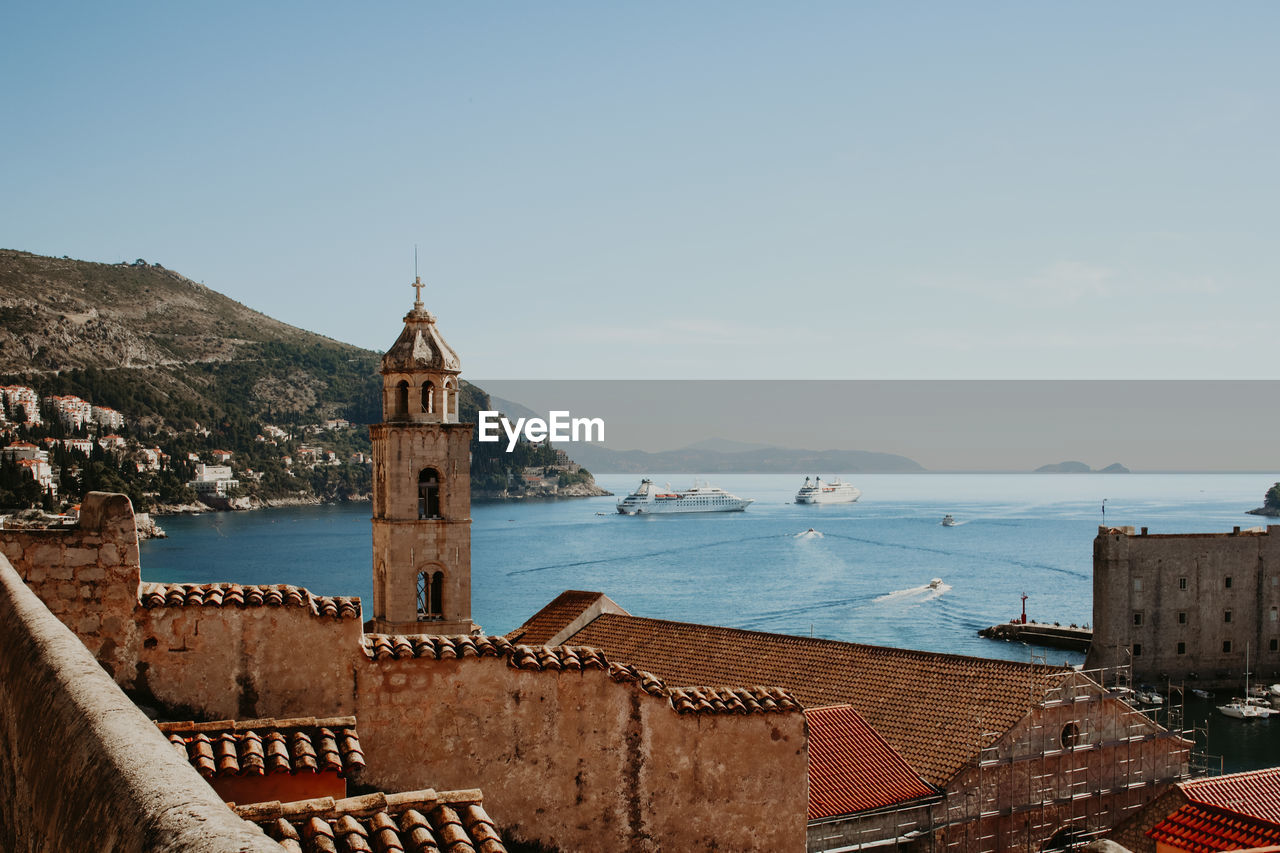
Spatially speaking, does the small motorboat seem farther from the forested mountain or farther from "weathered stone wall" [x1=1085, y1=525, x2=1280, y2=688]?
the forested mountain

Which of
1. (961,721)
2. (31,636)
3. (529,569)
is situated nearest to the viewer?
(31,636)

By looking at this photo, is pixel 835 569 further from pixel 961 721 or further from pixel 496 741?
pixel 496 741

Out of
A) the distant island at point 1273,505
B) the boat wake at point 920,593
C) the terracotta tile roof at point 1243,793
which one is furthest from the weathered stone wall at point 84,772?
the distant island at point 1273,505

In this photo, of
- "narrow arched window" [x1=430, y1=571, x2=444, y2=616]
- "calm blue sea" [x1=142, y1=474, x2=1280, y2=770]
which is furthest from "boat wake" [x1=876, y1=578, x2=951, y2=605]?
"narrow arched window" [x1=430, y1=571, x2=444, y2=616]

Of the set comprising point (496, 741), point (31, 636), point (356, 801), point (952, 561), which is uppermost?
point (31, 636)

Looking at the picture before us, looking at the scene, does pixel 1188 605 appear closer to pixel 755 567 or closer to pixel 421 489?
pixel 421 489

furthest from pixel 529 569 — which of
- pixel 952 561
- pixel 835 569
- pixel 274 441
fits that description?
pixel 274 441
